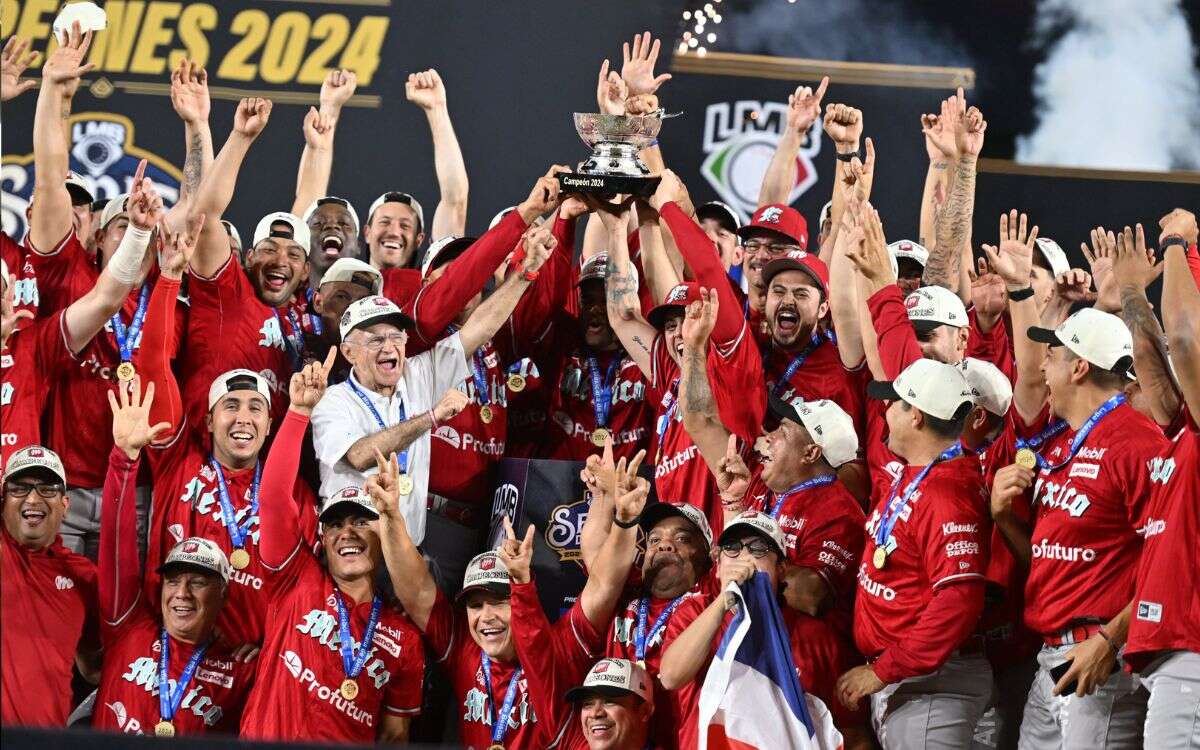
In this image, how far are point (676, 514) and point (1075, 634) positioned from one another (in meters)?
1.33

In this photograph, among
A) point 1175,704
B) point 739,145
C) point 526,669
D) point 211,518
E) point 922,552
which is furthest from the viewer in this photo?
point 739,145

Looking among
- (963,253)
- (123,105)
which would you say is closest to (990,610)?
(963,253)

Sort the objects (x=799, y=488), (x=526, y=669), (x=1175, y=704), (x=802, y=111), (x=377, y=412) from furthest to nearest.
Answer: (x=802, y=111)
(x=377, y=412)
(x=799, y=488)
(x=526, y=669)
(x=1175, y=704)

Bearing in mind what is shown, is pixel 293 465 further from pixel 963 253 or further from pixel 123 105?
pixel 123 105

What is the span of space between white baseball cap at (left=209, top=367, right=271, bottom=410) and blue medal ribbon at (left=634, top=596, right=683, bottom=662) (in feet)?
5.27

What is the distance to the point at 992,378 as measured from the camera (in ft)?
19.0

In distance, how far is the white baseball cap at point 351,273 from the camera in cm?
673

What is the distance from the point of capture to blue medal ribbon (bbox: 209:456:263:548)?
6.08 m

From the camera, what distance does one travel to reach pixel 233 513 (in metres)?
6.10

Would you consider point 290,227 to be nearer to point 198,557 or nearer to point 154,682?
point 198,557

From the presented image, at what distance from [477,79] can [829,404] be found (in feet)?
13.4

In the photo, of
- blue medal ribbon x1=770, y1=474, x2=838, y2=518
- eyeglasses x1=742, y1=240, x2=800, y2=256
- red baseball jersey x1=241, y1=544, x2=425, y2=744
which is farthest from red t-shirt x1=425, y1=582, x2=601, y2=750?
eyeglasses x1=742, y1=240, x2=800, y2=256

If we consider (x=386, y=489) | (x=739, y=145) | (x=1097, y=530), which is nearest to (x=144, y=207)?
(x=386, y=489)

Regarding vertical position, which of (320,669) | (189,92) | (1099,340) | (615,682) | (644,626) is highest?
(189,92)
